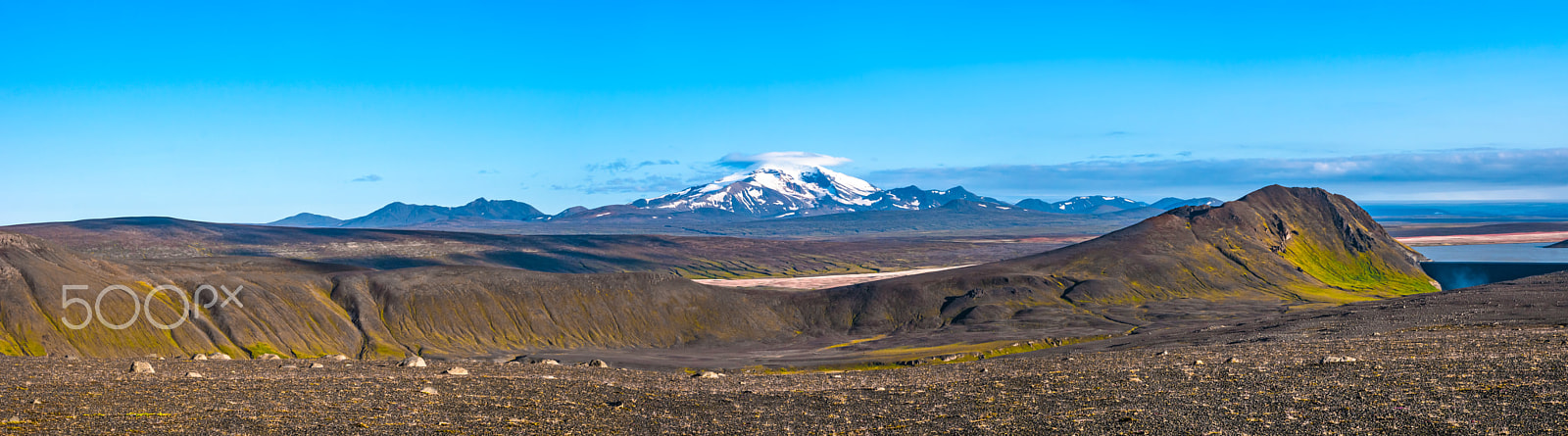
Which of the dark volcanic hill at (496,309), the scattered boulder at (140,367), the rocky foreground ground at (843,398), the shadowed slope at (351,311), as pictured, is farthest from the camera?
the dark volcanic hill at (496,309)

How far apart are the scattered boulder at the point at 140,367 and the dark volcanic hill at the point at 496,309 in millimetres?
54035

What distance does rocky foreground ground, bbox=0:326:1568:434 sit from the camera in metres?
41.8

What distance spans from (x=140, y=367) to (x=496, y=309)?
3527 inches

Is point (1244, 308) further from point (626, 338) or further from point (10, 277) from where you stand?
point (10, 277)

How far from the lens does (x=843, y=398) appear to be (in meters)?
54.2

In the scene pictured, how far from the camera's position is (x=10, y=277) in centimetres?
10575

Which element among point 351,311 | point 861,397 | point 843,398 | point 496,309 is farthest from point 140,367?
point 496,309

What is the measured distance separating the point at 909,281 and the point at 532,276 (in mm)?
71496

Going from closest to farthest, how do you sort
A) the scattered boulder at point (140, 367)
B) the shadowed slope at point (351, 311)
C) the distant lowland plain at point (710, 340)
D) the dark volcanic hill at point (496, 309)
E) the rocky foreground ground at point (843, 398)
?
the rocky foreground ground at point (843, 398) < the distant lowland plain at point (710, 340) < the scattered boulder at point (140, 367) < the shadowed slope at point (351, 311) < the dark volcanic hill at point (496, 309)

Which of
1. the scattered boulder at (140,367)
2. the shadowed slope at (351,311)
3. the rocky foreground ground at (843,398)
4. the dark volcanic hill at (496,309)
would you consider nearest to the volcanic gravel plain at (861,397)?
the rocky foreground ground at (843,398)

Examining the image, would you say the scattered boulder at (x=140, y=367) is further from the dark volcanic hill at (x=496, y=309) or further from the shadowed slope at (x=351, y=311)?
the dark volcanic hill at (x=496, y=309)

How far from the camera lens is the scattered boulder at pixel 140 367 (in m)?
54.2

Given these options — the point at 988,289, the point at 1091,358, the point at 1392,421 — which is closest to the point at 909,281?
the point at 988,289

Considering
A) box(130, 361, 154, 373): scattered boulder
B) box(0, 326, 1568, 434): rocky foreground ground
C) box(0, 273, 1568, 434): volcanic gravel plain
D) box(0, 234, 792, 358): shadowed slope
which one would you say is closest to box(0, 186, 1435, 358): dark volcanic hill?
box(0, 234, 792, 358): shadowed slope
